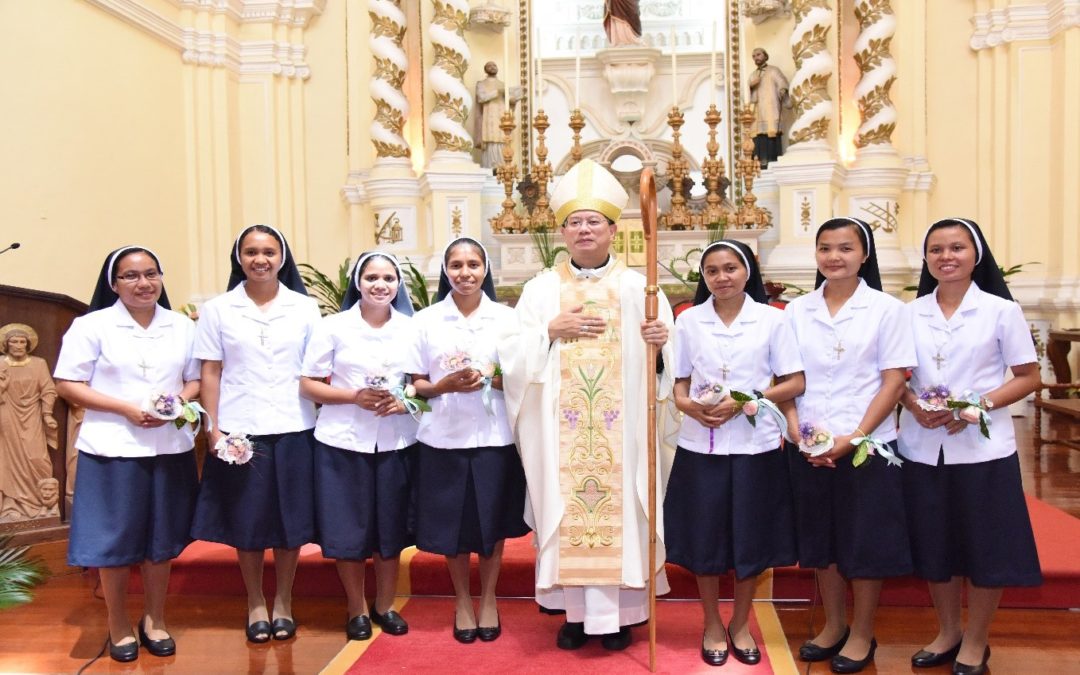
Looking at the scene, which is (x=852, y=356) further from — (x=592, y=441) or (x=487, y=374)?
(x=487, y=374)

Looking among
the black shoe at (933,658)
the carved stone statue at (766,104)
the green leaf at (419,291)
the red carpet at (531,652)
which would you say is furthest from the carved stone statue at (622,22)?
the black shoe at (933,658)

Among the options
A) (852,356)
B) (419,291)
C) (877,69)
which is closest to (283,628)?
(852,356)

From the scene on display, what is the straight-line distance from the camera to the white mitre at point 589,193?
3.77 metres

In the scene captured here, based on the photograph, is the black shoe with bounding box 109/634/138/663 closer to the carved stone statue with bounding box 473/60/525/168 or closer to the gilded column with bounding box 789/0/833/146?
Result: the carved stone statue with bounding box 473/60/525/168

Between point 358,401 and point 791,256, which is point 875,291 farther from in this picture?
point 791,256

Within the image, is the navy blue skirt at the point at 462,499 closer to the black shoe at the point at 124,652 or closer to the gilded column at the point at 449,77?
the black shoe at the point at 124,652

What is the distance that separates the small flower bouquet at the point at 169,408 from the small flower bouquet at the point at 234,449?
151 mm

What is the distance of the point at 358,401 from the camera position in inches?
151

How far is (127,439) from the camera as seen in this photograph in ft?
12.4

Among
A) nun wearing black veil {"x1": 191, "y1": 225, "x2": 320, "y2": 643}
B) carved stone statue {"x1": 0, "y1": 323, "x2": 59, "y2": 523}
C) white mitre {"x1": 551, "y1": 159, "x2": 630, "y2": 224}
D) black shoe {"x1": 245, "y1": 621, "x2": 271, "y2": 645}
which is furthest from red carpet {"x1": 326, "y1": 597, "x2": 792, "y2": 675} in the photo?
carved stone statue {"x1": 0, "y1": 323, "x2": 59, "y2": 523}

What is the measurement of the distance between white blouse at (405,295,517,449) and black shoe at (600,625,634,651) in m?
0.91

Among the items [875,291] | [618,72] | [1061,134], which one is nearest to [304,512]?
[875,291]

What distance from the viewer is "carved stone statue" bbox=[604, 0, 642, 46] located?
33.0 feet

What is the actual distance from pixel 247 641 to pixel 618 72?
7.83 metres
